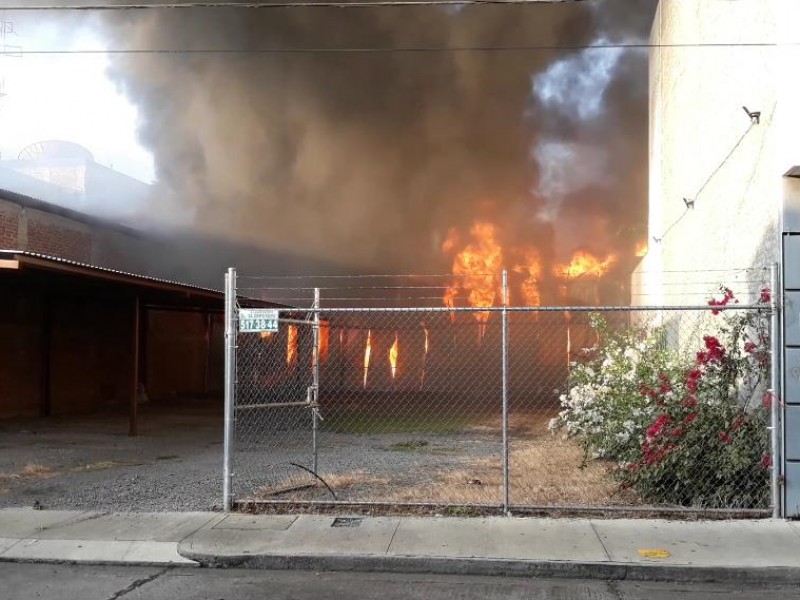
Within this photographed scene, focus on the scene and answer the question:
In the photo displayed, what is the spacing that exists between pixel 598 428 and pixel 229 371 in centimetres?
423

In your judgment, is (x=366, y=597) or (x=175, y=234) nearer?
(x=366, y=597)

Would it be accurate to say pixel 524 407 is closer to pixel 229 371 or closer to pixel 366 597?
pixel 229 371

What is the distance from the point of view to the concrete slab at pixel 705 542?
509 cm

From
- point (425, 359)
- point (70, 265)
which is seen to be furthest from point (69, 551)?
point (425, 359)

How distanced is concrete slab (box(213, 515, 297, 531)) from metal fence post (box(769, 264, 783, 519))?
4.04 m

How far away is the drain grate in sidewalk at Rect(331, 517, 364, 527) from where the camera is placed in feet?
20.0

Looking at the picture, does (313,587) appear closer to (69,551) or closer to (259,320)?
(69,551)

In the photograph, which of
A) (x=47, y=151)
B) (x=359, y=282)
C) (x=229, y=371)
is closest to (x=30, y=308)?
(x=229, y=371)

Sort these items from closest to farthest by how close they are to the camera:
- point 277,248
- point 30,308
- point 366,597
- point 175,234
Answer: point 366,597 < point 30,308 < point 175,234 < point 277,248

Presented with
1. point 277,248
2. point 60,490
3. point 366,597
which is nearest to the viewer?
point 366,597

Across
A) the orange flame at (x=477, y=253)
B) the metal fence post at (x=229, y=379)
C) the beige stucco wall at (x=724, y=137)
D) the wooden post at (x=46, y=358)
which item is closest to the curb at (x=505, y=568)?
the metal fence post at (x=229, y=379)

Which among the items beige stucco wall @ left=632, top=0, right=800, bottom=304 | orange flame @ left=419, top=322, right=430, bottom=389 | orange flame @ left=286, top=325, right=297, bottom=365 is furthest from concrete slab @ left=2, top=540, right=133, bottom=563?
orange flame @ left=419, top=322, right=430, bottom=389

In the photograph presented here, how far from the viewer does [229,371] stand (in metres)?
6.59

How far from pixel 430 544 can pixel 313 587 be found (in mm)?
1028
